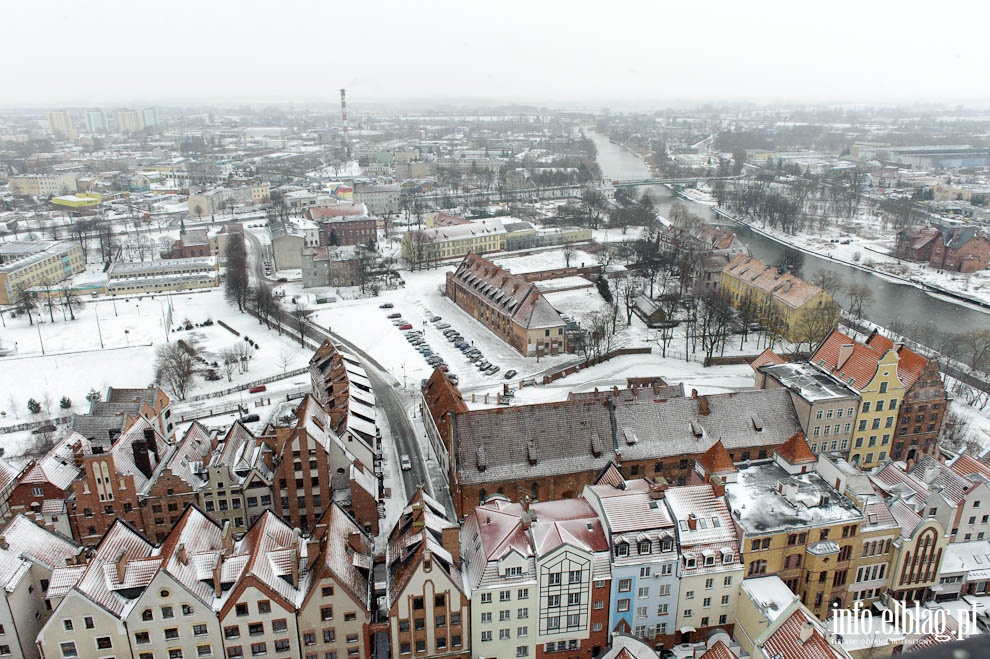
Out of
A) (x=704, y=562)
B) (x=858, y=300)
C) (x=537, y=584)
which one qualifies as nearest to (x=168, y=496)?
(x=537, y=584)

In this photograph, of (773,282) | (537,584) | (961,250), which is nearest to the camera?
(537,584)

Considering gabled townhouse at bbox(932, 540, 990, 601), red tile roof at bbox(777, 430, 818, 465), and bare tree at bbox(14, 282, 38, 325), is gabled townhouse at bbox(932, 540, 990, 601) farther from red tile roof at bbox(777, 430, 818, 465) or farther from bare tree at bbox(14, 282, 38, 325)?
bare tree at bbox(14, 282, 38, 325)

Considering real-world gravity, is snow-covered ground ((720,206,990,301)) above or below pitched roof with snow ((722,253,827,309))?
below

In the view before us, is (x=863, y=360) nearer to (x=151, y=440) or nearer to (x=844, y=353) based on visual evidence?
(x=844, y=353)

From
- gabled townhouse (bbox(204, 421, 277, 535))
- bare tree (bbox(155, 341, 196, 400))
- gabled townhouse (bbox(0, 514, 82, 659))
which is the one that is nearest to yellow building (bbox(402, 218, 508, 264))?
bare tree (bbox(155, 341, 196, 400))

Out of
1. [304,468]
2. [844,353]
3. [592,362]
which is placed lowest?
[592,362]

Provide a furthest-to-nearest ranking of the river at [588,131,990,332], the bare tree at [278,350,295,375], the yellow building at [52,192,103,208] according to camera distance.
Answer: the yellow building at [52,192,103,208], the river at [588,131,990,332], the bare tree at [278,350,295,375]

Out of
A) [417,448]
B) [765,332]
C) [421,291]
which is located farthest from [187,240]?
[765,332]
